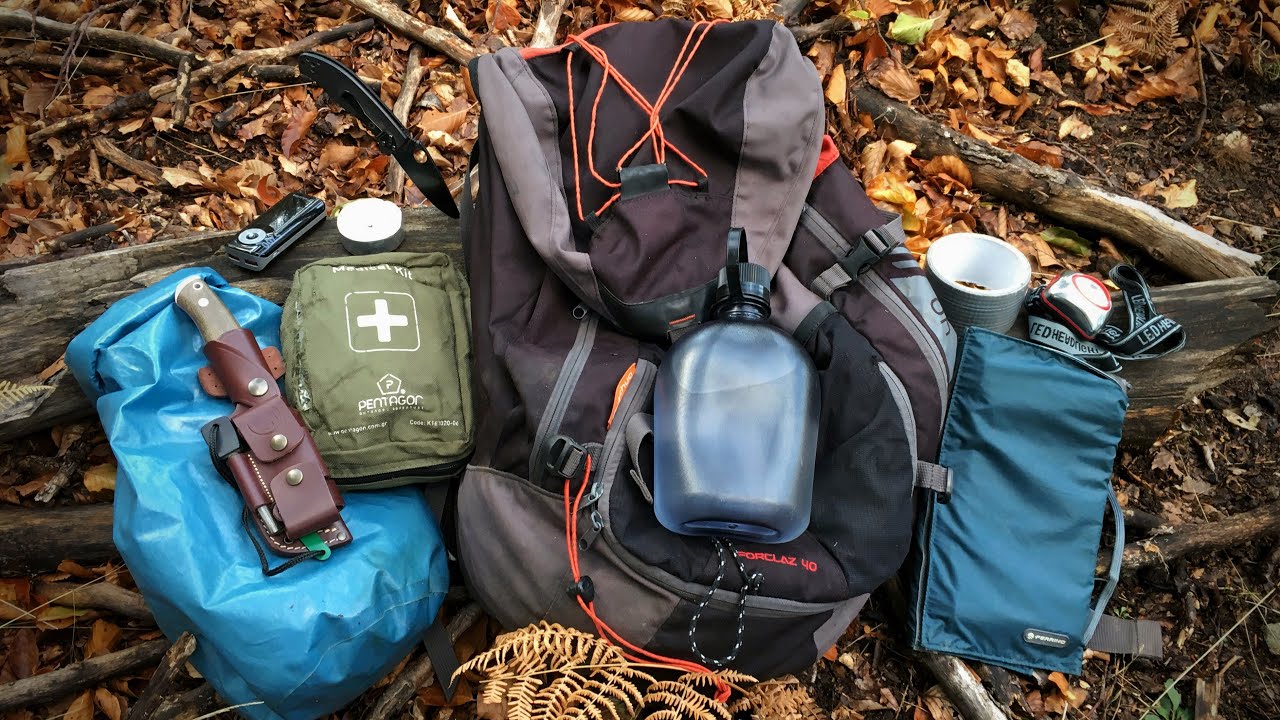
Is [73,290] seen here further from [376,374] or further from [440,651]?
[440,651]

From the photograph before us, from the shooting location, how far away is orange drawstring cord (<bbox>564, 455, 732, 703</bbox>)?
2102 millimetres

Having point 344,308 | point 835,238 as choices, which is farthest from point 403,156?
point 835,238

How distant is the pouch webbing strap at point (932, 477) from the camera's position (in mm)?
2406

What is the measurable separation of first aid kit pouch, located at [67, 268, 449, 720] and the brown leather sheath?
8 cm

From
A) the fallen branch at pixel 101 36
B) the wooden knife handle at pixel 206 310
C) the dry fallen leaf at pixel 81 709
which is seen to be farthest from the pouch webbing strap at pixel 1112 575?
the fallen branch at pixel 101 36

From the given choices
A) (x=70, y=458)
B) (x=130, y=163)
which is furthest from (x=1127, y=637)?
(x=130, y=163)

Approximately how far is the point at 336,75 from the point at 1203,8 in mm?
4266

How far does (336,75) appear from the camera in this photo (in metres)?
2.69

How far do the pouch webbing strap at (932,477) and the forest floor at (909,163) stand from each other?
2.09ft

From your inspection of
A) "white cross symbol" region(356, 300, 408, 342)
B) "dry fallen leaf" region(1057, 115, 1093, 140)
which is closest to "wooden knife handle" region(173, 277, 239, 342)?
"white cross symbol" region(356, 300, 408, 342)

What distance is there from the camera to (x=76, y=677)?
242 centimetres

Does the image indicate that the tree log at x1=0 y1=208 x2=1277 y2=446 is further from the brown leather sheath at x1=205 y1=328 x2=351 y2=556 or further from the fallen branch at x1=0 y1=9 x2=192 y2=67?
the fallen branch at x1=0 y1=9 x2=192 y2=67

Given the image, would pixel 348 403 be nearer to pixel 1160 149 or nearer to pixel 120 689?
pixel 120 689

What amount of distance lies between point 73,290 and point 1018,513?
3.11 meters
